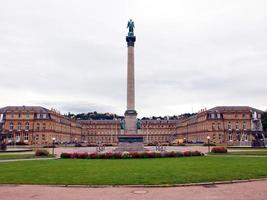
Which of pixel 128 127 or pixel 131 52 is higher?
pixel 131 52

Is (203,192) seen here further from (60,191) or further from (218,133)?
(218,133)

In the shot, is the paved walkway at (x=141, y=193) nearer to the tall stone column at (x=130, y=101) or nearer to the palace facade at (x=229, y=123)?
the tall stone column at (x=130, y=101)

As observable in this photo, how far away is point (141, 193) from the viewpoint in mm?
14727

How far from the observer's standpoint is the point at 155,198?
13.6m

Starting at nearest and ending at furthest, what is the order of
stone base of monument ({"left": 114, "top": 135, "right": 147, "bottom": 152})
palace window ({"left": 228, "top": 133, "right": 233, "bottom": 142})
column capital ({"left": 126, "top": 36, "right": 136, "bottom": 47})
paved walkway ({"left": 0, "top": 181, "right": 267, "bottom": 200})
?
1. paved walkway ({"left": 0, "top": 181, "right": 267, "bottom": 200})
2. stone base of monument ({"left": 114, "top": 135, "right": 147, "bottom": 152})
3. column capital ({"left": 126, "top": 36, "right": 136, "bottom": 47})
4. palace window ({"left": 228, "top": 133, "right": 233, "bottom": 142})

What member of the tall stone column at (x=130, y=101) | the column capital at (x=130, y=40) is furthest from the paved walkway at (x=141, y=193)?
the column capital at (x=130, y=40)

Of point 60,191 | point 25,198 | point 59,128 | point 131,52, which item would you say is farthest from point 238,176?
point 59,128

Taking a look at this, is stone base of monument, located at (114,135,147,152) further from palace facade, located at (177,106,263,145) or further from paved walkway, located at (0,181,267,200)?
palace facade, located at (177,106,263,145)

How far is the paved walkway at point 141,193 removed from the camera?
1378 cm

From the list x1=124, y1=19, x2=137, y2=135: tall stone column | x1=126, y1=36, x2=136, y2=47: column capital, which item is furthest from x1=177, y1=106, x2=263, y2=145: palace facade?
x1=126, y1=36, x2=136, y2=47: column capital

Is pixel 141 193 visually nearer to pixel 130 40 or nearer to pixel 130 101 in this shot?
pixel 130 101

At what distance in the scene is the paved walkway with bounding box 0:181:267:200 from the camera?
13.8m

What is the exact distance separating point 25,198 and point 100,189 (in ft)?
11.7

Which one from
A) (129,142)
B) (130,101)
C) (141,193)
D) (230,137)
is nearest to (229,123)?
(230,137)
